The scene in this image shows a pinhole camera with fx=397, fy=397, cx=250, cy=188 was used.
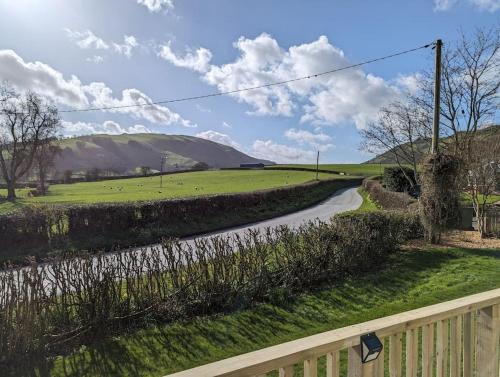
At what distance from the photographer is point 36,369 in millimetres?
5203

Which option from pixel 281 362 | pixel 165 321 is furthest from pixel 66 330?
pixel 281 362

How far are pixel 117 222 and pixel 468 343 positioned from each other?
1568cm

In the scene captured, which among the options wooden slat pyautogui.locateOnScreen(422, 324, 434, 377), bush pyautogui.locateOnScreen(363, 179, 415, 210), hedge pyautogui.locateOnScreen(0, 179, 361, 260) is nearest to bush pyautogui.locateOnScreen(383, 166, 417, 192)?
bush pyautogui.locateOnScreen(363, 179, 415, 210)

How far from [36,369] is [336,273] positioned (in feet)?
20.7

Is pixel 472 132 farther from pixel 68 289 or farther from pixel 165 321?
pixel 68 289

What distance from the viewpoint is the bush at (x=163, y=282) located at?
5.52 m

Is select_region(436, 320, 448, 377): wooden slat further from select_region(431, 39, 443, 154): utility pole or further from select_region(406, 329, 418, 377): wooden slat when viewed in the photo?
select_region(431, 39, 443, 154): utility pole

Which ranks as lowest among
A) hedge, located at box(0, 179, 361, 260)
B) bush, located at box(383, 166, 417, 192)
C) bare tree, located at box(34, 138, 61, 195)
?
hedge, located at box(0, 179, 361, 260)

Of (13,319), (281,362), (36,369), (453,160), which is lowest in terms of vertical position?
(36,369)

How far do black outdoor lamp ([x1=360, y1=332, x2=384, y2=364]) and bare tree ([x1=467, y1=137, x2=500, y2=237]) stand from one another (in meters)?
15.7

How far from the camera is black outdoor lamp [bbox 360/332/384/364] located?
1966 millimetres

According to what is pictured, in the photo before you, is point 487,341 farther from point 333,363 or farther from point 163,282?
point 163,282

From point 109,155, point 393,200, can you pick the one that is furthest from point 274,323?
point 109,155

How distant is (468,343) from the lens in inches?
107
